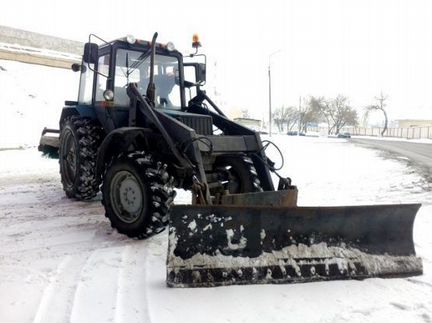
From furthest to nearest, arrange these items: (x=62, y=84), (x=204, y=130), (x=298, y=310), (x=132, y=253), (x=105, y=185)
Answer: (x=62, y=84)
(x=204, y=130)
(x=105, y=185)
(x=132, y=253)
(x=298, y=310)

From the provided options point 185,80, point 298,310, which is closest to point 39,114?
point 185,80

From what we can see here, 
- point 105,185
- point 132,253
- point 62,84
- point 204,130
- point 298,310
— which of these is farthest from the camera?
point 62,84

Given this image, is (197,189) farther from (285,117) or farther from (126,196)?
(285,117)

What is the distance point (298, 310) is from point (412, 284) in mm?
1169

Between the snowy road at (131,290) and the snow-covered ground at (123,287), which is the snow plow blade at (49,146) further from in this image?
the snowy road at (131,290)

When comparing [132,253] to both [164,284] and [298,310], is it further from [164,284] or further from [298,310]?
[298,310]

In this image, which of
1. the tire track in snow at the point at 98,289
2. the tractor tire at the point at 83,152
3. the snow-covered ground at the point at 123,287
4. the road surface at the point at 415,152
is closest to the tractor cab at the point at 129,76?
the tractor tire at the point at 83,152

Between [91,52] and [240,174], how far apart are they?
2.80 m

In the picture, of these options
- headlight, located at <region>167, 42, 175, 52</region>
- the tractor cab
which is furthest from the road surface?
headlight, located at <region>167, 42, 175, 52</region>

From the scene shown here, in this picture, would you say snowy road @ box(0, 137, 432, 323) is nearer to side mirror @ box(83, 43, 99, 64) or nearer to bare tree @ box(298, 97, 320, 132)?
side mirror @ box(83, 43, 99, 64)

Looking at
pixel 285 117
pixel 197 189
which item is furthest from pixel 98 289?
pixel 285 117

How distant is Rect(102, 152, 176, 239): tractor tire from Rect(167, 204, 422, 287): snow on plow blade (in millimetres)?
922

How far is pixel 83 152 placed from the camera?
21.6ft

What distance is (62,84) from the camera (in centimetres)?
3544
